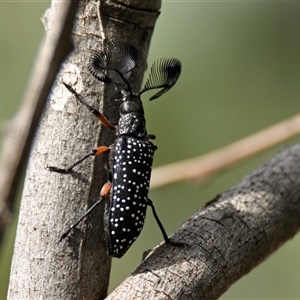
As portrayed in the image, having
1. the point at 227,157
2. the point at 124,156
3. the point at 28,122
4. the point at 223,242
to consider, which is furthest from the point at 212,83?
the point at 28,122

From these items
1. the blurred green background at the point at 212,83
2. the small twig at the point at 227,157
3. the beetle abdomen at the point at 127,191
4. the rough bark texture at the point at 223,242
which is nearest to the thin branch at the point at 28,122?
the rough bark texture at the point at 223,242

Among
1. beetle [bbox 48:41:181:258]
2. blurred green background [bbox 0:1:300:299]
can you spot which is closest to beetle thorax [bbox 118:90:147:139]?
beetle [bbox 48:41:181:258]

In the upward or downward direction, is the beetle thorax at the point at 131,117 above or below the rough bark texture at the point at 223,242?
above

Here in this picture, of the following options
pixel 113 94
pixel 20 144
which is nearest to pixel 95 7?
pixel 113 94

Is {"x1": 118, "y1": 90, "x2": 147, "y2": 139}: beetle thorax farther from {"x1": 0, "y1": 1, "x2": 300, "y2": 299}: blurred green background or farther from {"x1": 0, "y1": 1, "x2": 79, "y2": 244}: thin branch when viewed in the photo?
{"x1": 0, "y1": 1, "x2": 300, "y2": 299}: blurred green background

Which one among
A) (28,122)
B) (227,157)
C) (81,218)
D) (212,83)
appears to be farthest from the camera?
(212,83)

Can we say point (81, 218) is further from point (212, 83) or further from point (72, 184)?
point (212, 83)

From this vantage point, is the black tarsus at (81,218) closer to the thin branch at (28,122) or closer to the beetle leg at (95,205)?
the beetle leg at (95,205)

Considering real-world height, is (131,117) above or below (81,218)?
above
